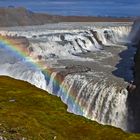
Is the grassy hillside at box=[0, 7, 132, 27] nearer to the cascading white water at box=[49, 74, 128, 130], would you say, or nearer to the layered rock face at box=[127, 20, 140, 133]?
the cascading white water at box=[49, 74, 128, 130]

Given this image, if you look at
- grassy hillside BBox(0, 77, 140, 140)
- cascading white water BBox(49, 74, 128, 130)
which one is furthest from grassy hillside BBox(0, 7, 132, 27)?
grassy hillside BBox(0, 77, 140, 140)

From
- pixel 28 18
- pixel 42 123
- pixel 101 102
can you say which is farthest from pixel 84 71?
pixel 28 18

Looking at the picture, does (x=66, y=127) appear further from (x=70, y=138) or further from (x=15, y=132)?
(x=15, y=132)

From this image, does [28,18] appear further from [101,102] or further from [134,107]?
[134,107]

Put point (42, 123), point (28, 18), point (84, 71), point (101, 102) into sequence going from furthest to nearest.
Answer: point (28, 18) < point (84, 71) < point (101, 102) < point (42, 123)

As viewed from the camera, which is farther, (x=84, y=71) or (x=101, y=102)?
(x=84, y=71)

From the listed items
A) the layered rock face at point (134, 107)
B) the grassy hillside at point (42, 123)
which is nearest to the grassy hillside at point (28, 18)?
the layered rock face at point (134, 107)
